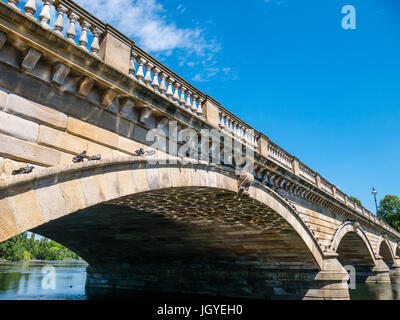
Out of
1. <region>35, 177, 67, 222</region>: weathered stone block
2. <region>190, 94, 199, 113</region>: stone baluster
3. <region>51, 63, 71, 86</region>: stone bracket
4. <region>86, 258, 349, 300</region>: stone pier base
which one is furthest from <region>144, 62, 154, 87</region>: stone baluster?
<region>86, 258, 349, 300</region>: stone pier base

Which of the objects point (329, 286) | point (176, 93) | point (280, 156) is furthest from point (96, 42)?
point (329, 286)

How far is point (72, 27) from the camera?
236 inches

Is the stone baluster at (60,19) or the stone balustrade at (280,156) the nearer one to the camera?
the stone baluster at (60,19)

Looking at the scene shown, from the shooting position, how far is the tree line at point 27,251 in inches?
2731

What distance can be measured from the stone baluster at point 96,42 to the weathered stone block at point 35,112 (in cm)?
149

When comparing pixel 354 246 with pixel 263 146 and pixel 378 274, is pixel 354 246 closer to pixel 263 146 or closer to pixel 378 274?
pixel 378 274

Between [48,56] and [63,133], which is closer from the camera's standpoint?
[48,56]

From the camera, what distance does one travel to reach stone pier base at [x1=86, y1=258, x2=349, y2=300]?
53.3 feet

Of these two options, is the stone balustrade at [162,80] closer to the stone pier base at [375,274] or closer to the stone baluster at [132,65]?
the stone baluster at [132,65]

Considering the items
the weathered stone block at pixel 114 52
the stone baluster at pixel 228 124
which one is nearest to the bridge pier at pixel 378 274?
the stone baluster at pixel 228 124

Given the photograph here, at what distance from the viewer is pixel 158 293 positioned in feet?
67.3

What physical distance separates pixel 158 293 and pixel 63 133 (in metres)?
17.0

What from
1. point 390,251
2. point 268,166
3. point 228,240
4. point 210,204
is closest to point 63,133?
point 210,204
